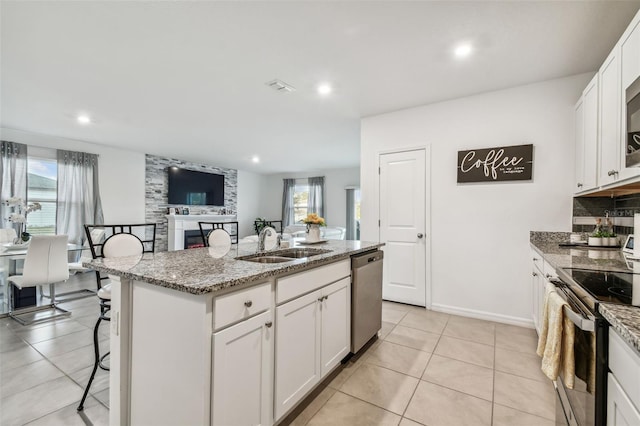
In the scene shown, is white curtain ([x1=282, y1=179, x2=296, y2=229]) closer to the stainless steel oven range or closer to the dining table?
the dining table

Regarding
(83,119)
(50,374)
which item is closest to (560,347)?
(50,374)

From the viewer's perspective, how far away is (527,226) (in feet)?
9.73

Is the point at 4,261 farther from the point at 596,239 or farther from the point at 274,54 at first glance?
the point at 596,239

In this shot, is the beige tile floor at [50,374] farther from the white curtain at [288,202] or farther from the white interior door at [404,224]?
the white curtain at [288,202]

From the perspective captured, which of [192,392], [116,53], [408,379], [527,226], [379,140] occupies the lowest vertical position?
[408,379]

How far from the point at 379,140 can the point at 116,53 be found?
9.66ft

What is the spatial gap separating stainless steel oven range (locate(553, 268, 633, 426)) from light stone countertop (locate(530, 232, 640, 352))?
63 mm

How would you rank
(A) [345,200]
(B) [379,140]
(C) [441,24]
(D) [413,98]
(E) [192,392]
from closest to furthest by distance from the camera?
(E) [192,392] < (C) [441,24] < (D) [413,98] < (B) [379,140] < (A) [345,200]

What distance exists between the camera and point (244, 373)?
1.26 metres

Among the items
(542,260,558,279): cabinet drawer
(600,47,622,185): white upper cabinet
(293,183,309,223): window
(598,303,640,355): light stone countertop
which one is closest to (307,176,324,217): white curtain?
(293,183,309,223): window

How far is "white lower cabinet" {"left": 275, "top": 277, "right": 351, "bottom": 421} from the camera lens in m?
1.51

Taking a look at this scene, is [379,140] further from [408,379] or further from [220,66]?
[408,379]

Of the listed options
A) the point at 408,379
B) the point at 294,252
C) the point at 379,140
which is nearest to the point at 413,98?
the point at 379,140

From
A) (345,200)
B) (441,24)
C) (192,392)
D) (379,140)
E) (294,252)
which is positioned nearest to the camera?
(192,392)
